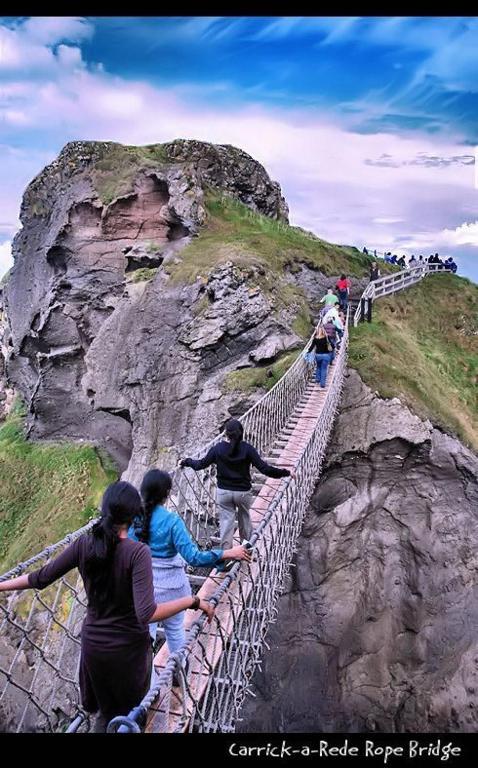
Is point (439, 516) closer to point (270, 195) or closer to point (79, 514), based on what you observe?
point (79, 514)

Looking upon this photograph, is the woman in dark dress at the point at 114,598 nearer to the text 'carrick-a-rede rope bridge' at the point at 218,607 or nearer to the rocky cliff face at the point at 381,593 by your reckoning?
the text 'carrick-a-rede rope bridge' at the point at 218,607

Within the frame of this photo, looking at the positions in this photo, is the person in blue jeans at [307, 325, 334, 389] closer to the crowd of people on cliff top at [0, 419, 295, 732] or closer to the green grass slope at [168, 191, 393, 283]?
the green grass slope at [168, 191, 393, 283]

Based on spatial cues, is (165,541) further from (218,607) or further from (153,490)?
(218,607)

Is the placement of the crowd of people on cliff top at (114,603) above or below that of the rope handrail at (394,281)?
below

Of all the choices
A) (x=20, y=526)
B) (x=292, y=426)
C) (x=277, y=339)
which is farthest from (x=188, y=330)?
(x=20, y=526)

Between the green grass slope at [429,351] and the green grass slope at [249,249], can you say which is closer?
the green grass slope at [429,351]

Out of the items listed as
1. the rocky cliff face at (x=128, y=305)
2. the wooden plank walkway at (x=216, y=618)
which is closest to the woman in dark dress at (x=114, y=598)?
the wooden plank walkway at (x=216, y=618)

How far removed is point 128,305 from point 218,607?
10.0 meters

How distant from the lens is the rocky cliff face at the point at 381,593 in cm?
920

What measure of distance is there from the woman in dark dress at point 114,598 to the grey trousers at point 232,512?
2.00m

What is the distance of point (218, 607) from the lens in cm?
442

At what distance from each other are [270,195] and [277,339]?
29.6ft

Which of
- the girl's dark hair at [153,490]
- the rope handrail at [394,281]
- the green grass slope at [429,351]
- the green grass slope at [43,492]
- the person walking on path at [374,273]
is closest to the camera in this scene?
the girl's dark hair at [153,490]

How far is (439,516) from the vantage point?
10.4 m
